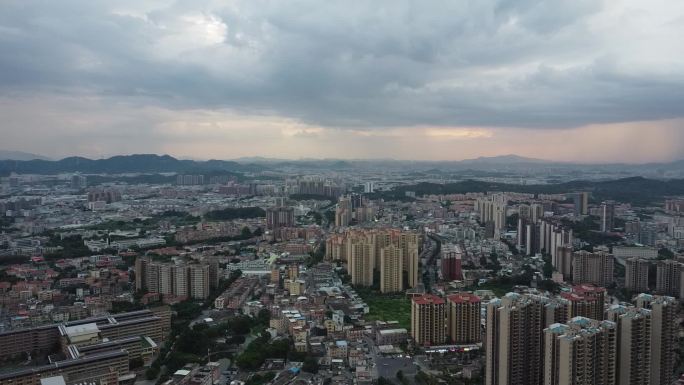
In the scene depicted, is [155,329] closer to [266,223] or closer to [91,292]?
[91,292]

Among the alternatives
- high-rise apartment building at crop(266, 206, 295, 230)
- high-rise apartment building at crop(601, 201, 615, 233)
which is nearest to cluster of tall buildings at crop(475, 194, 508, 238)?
high-rise apartment building at crop(601, 201, 615, 233)

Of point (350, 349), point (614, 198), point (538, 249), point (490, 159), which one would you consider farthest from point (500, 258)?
point (490, 159)

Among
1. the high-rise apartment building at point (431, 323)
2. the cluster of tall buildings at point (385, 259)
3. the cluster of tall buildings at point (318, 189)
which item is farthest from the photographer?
Answer: the cluster of tall buildings at point (318, 189)

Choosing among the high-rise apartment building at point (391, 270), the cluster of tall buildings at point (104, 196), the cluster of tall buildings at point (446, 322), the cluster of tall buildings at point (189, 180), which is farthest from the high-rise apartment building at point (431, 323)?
the cluster of tall buildings at point (189, 180)

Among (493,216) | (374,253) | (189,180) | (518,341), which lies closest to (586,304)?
(518,341)

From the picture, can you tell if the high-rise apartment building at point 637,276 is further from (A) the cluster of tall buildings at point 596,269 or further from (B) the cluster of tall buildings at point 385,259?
(B) the cluster of tall buildings at point 385,259

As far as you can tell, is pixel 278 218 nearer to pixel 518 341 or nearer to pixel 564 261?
pixel 564 261

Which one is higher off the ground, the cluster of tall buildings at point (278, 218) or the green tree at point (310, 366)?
the cluster of tall buildings at point (278, 218)

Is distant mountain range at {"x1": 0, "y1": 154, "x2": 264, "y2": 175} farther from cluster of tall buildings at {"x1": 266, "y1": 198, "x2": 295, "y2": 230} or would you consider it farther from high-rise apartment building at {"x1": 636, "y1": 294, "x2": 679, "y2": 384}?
high-rise apartment building at {"x1": 636, "y1": 294, "x2": 679, "y2": 384}
